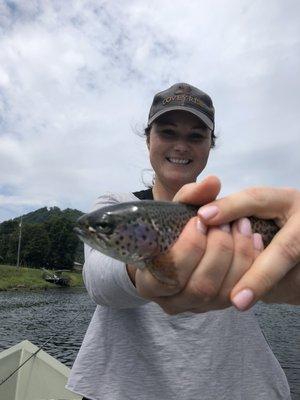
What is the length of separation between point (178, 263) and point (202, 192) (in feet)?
1.61

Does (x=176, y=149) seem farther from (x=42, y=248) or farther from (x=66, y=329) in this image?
(x=42, y=248)

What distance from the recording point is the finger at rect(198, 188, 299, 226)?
2213 mm

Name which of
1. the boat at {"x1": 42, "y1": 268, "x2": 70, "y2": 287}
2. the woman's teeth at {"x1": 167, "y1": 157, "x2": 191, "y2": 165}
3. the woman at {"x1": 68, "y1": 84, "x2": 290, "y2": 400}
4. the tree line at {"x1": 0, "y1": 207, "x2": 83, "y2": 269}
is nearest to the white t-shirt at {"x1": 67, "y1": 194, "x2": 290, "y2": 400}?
the woman at {"x1": 68, "y1": 84, "x2": 290, "y2": 400}

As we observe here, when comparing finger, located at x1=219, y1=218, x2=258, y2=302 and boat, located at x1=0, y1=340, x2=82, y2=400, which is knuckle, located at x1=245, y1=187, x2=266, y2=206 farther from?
boat, located at x1=0, y1=340, x2=82, y2=400

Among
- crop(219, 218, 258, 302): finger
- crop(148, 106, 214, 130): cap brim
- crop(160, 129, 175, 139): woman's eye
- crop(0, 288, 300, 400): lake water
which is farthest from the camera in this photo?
crop(0, 288, 300, 400): lake water

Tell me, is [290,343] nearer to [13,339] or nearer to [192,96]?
[13,339]

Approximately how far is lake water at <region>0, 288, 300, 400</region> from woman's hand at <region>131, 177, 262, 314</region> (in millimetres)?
17318

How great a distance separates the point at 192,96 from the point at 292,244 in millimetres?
2100

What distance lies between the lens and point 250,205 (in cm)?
224

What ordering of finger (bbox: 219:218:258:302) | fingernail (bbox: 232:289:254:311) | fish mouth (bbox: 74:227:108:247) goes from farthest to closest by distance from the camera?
fish mouth (bbox: 74:227:108:247), finger (bbox: 219:218:258:302), fingernail (bbox: 232:289:254:311)

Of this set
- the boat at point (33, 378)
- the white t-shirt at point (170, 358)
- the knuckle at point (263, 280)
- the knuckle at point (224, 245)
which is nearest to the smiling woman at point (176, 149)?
the white t-shirt at point (170, 358)

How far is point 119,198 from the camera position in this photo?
11.6 ft

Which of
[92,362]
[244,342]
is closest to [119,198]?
[92,362]

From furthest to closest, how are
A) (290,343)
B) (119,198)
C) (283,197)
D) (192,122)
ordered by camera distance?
(290,343) → (192,122) → (119,198) → (283,197)
